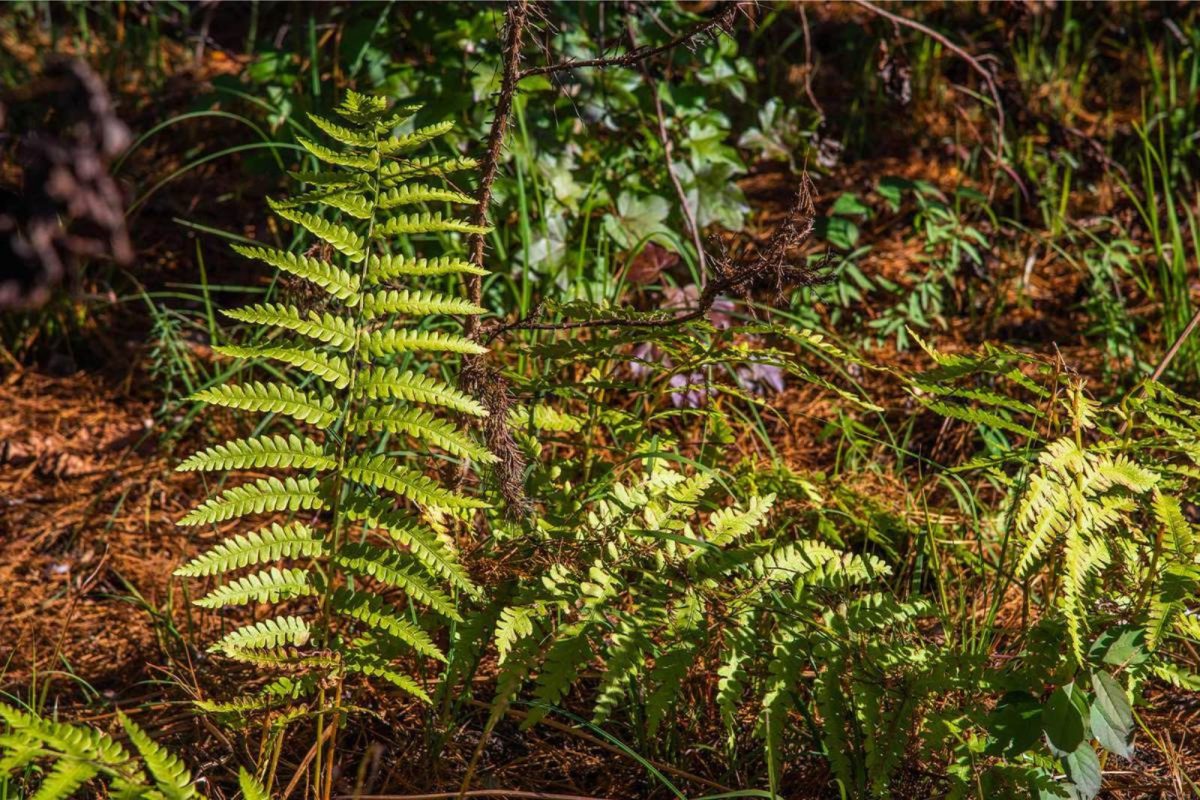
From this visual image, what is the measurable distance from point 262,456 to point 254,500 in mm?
67

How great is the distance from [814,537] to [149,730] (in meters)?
1.46

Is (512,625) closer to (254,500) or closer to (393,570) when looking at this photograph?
(393,570)

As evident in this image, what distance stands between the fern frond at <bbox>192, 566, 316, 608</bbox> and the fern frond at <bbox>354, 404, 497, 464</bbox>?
27cm

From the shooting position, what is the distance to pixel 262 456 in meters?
1.69

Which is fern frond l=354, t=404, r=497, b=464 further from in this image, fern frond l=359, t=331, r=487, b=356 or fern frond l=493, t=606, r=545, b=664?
fern frond l=493, t=606, r=545, b=664

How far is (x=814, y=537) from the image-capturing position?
2568 millimetres

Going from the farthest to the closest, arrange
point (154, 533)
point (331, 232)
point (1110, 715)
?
point (154, 533) → point (331, 232) → point (1110, 715)

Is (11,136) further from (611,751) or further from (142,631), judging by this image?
(611,751)

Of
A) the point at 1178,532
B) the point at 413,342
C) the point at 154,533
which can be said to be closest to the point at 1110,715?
the point at 1178,532

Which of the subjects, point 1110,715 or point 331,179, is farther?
point 331,179

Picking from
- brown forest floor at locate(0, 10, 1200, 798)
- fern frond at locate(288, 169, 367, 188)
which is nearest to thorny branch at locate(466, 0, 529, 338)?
fern frond at locate(288, 169, 367, 188)

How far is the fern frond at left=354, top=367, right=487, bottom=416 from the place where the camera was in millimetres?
1687

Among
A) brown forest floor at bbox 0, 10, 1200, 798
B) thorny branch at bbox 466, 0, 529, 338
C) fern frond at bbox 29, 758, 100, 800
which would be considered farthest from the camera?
brown forest floor at bbox 0, 10, 1200, 798

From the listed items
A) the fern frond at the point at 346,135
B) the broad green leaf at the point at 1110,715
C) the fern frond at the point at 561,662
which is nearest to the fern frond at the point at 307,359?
the fern frond at the point at 346,135
